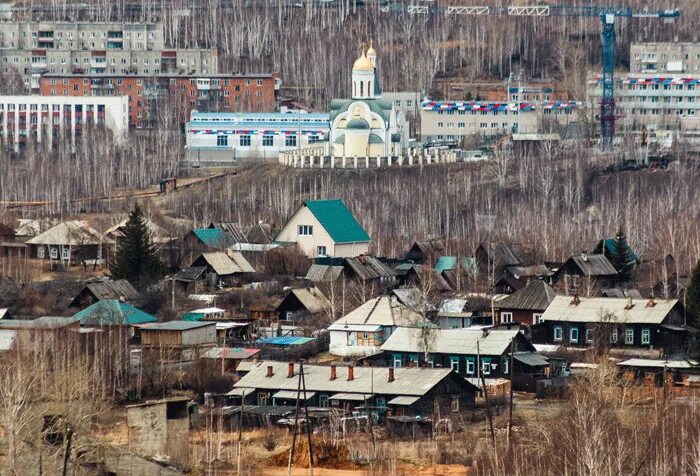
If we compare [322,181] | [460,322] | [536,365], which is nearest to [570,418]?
[536,365]

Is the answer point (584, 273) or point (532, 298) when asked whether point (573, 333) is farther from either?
point (584, 273)

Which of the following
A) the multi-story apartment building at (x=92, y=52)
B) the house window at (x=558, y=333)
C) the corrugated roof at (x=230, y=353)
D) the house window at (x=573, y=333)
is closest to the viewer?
the corrugated roof at (x=230, y=353)

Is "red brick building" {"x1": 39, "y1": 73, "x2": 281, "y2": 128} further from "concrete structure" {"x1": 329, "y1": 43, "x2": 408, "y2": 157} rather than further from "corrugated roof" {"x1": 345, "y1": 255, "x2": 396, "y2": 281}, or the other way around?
"corrugated roof" {"x1": 345, "y1": 255, "x2": 396, "y2": 281}

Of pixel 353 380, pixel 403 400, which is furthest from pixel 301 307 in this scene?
pixel 403 400

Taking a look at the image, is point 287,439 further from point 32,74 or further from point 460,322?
point 32,74

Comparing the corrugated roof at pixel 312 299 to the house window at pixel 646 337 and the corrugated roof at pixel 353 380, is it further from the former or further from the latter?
the corrugated roof at pixel 353 380

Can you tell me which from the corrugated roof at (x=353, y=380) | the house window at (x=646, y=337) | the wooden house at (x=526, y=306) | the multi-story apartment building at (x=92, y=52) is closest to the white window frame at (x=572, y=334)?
the house window at (x=646, y=337)

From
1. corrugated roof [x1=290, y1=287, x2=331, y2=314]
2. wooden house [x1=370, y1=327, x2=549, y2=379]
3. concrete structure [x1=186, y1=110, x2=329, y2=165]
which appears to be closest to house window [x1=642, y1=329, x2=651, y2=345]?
wooden house [x1=370, y1=327, x2=549, y2=379]

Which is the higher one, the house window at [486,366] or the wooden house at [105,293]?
the wooden house at [105,293]
